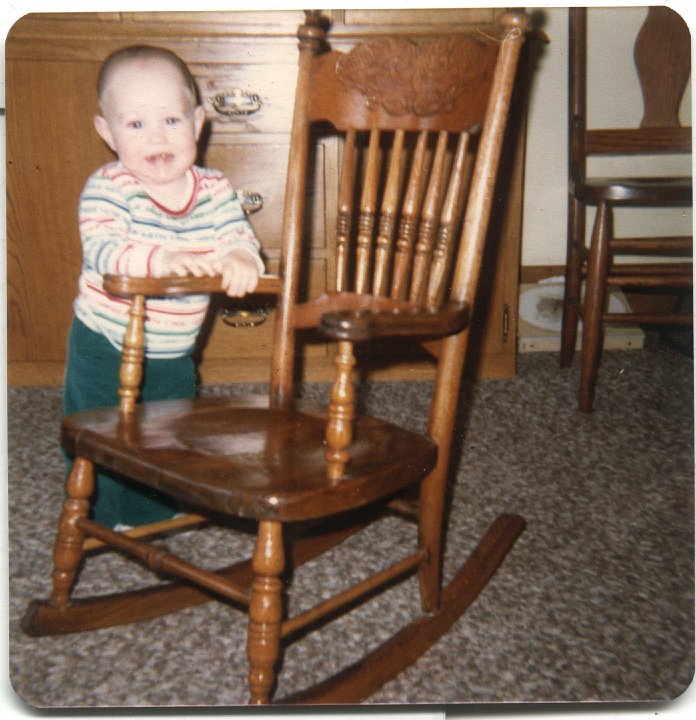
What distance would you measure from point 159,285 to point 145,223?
326 mm

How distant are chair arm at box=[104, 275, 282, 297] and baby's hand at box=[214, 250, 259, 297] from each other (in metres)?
0.01

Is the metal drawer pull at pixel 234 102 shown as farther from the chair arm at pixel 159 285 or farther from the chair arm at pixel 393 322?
the chair arm at pixel 393 322

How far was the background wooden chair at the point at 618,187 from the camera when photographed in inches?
60.6

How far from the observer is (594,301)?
5.07 ft

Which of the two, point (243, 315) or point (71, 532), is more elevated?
point (243, 315)

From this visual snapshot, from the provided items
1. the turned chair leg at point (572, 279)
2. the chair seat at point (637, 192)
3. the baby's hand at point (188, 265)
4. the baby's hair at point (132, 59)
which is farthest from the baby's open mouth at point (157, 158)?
the turned chair leg at point (572, 279)

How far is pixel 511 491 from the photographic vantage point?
1.25 m

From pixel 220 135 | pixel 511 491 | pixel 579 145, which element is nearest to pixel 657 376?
pixel 579 145

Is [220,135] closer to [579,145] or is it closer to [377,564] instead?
[579,145]

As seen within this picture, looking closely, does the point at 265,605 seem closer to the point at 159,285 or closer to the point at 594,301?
the point at 159,285

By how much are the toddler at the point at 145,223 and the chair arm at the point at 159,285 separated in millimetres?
187

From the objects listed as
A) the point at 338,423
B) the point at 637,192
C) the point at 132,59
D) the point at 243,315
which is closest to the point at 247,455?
the point at 338,423

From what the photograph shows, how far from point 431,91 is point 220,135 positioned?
2.66 ft

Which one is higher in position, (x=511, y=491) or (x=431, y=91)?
(x=431, y=91)
